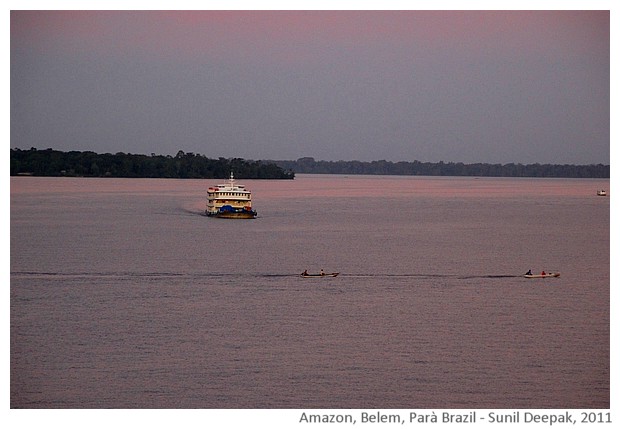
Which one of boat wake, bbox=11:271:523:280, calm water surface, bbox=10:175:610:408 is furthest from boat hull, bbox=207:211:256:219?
boat wake, bbox=11:271:523:280

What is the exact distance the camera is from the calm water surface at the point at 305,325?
52.2 ft

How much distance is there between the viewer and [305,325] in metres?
20.9

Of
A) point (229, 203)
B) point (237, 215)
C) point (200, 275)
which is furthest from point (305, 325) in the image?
point (229, 203)

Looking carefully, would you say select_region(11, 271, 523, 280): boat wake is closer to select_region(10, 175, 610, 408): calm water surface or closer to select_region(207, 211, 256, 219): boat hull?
select_region(10, 175, 610, 408): calm water surface

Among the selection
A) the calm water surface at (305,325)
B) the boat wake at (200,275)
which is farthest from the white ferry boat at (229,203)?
the boat wake at (200,275)

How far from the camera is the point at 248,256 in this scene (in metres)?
35.8

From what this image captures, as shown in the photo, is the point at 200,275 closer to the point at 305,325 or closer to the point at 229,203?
the point at 305,325

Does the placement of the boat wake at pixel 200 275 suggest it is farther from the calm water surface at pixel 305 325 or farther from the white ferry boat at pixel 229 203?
the white ferry boat at pixel 229 203

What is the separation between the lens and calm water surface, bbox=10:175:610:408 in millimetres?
15922

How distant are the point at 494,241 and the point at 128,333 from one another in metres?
28.2

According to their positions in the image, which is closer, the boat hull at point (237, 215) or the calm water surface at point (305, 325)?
the calm water surface at point (305, 325)

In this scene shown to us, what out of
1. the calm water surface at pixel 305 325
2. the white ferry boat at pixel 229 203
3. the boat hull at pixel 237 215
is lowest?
the calm water surface at pixel 305 325
